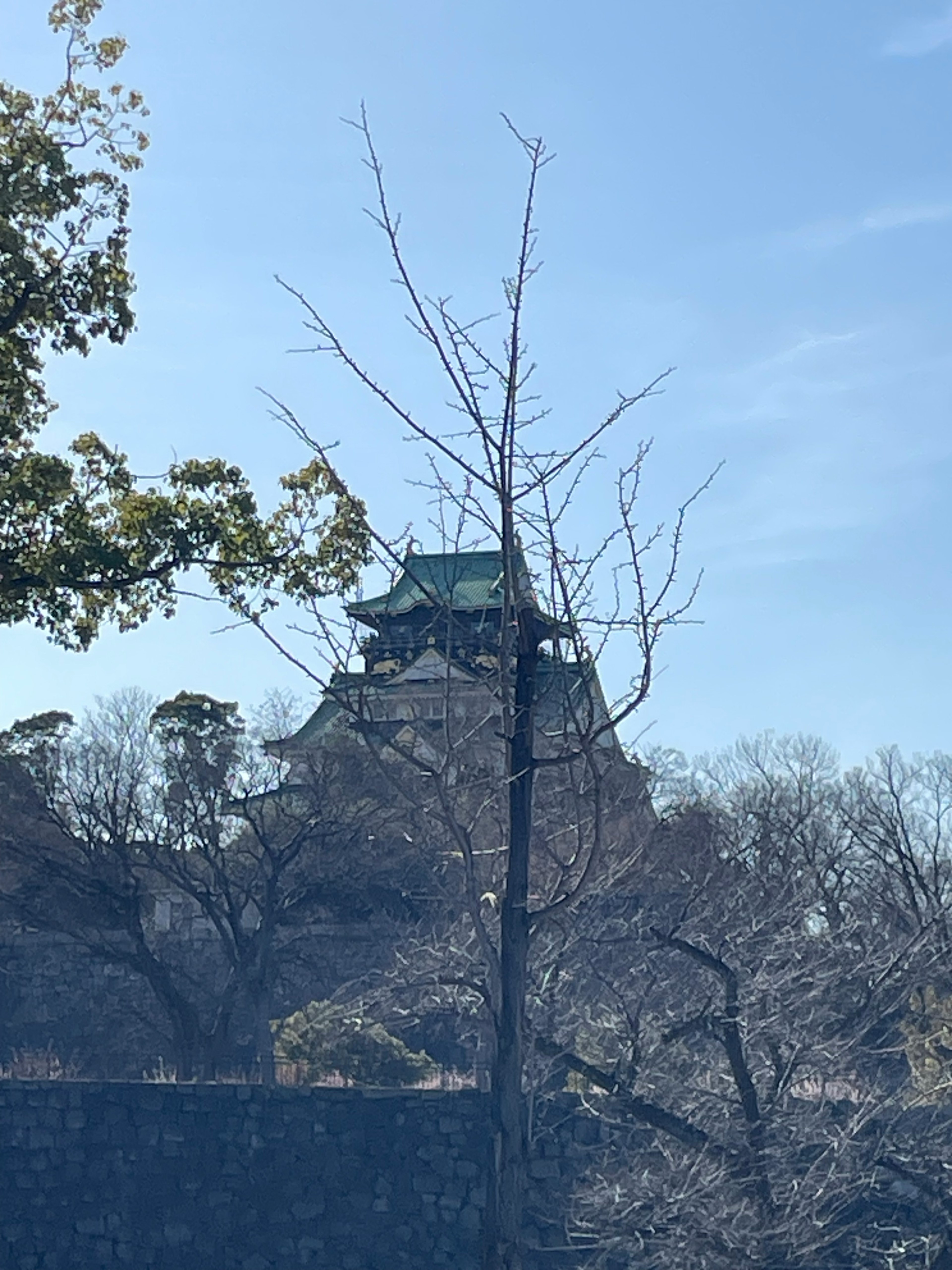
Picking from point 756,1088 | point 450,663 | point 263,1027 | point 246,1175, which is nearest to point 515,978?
point 450,663

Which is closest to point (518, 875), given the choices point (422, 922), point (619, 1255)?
point (619, 1255)

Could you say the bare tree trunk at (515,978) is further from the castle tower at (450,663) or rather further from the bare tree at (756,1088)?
the bare tree at (756,1088)

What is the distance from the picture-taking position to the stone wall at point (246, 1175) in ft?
54.4

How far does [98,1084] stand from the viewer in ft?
60.1

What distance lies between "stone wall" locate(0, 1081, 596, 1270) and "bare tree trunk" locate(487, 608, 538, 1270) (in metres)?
9.78

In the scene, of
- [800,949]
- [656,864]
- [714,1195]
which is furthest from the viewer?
[656,864]

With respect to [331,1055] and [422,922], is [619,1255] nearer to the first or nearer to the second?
[331,1055]

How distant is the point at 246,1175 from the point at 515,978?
39.8ft

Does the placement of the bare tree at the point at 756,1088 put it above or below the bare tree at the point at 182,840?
below

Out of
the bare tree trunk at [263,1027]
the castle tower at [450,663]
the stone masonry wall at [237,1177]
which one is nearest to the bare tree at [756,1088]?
the castle tower at [450,663]

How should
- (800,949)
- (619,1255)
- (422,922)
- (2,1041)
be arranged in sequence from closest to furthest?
(800,949) → (619,1255) → (422,922) → (2,1041)

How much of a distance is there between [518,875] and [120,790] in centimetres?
2008

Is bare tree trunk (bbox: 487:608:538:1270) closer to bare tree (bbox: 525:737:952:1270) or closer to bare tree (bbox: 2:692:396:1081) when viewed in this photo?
bare tree (bbox: 525:737:952:1270)

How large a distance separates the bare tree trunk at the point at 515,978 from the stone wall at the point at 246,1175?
32.1 feet
